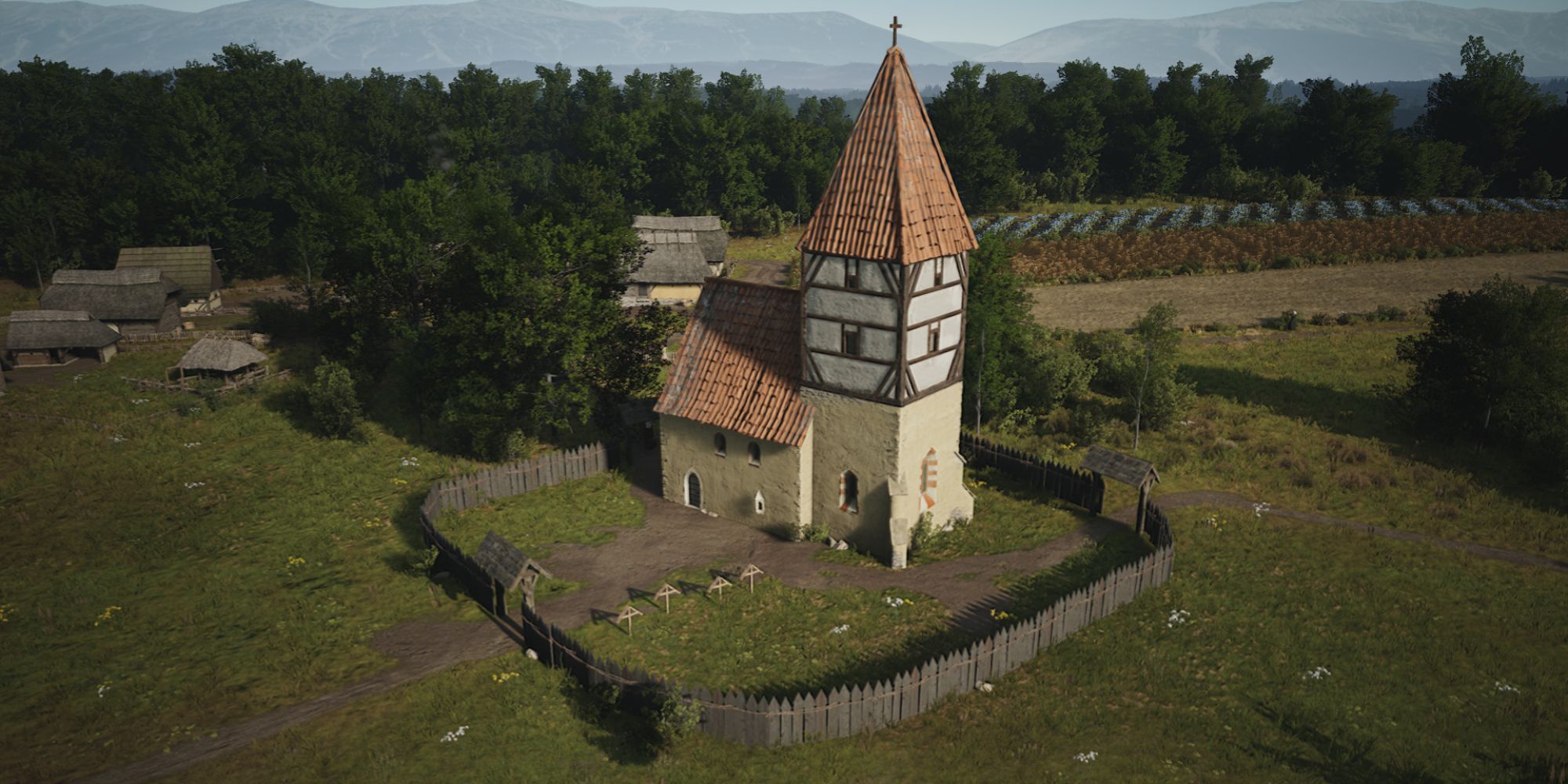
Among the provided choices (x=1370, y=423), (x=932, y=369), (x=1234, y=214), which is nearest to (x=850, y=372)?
(x=932, y=369)

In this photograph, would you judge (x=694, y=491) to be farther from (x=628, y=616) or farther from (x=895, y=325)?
(x=895, y=325)

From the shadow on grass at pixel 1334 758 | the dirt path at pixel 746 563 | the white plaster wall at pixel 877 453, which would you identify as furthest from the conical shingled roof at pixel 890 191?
the shadow on grass at pixel 1334 758

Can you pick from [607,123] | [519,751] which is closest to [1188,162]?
[607,123]

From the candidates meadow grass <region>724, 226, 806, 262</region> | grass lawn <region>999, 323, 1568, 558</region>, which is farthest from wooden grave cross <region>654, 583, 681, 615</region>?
meadow grass <region>724, 226, 806, 262</region>

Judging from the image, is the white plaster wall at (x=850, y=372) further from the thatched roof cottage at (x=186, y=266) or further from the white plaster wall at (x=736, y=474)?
the thatched roof cottage at (x=186, y=266)

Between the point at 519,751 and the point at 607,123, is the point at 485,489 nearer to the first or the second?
the point at 519,751

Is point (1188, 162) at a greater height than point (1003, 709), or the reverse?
point (1188, 162)

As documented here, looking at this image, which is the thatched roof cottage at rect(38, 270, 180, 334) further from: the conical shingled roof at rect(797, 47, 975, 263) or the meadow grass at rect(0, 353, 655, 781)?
the conical shingled roof at rect(797, 47, 975, 263)
